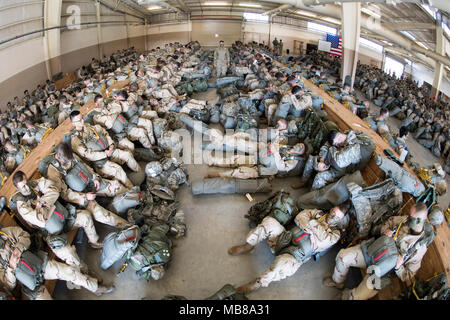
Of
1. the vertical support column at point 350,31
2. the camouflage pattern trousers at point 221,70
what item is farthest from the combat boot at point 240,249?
the vertical support column at point 350,31

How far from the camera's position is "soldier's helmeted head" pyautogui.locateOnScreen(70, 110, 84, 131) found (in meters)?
4.62

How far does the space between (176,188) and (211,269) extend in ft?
6.02

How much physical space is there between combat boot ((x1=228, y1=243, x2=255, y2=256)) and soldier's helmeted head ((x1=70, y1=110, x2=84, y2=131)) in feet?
11.4

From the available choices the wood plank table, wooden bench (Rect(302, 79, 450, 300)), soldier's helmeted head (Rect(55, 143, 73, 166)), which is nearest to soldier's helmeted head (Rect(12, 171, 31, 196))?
soldier's helmeted head (Rect(55, 143, 73, 166))

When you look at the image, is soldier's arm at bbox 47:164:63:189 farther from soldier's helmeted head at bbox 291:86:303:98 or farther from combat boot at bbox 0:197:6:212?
soldier's helmeted head at bbox 291:86:303:98

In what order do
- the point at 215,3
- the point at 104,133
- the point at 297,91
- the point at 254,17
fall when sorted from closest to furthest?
the point at 104,133, the point at 297,91, the point at 215,3, the point at 254,17

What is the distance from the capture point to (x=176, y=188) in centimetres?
507

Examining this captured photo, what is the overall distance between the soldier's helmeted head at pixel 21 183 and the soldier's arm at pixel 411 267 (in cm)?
456

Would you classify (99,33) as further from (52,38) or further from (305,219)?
(305,219)

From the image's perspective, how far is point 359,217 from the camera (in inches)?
143

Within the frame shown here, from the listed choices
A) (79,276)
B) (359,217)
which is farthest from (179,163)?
(359,217)

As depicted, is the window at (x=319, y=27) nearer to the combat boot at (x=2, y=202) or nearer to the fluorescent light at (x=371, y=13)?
the fluorescent light at (x=371, y=13)

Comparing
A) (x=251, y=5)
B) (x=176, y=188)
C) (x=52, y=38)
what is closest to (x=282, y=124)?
(x=176, y=188)

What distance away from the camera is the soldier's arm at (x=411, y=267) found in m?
2.93
